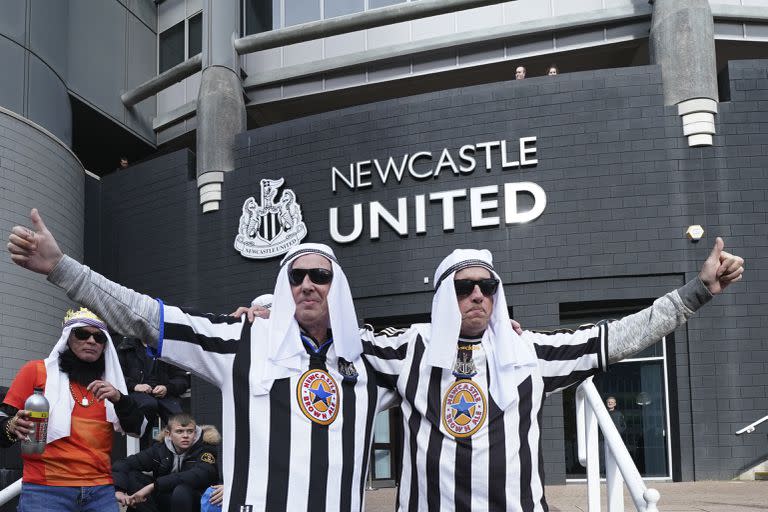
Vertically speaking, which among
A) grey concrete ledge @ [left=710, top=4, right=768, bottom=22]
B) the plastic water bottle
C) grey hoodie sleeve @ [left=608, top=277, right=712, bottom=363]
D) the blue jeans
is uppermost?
grey concrete ledge @ [left=710, top=4, right=768, bottom=22]

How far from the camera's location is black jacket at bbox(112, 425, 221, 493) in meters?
5.95

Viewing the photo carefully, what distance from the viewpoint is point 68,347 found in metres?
4.68

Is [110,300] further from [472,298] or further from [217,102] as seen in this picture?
[217,102]

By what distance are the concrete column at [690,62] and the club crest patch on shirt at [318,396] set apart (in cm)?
1047

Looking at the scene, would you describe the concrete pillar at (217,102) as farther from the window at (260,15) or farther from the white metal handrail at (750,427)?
the white metal handrail at (750,427)

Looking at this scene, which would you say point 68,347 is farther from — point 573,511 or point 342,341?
point 573,511

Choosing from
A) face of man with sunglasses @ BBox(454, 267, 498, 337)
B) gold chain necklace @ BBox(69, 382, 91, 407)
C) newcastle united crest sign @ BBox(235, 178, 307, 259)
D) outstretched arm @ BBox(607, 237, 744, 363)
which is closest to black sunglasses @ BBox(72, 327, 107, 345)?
gold chain necklace @ BBox(69, 382, 91, 407)

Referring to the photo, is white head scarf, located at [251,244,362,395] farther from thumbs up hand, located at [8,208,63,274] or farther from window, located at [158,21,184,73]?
window, located at [158,21,184,73]

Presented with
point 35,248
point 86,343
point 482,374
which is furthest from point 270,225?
point 35,248

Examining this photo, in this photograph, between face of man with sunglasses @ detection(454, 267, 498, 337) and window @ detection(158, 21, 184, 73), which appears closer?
face of man with sunglasses @ detection(454, 267, 498, 337)

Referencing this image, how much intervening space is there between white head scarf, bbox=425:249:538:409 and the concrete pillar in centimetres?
1209

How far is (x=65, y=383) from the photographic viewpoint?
462 centimetres

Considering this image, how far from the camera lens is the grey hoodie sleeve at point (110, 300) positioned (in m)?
2.90

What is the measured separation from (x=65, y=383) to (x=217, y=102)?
11.3 m
